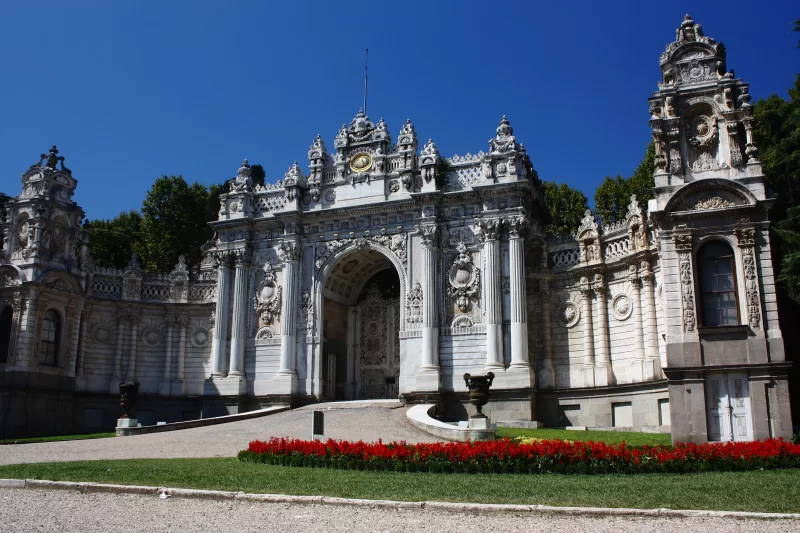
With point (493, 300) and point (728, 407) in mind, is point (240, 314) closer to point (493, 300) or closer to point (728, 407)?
point (493, 300)

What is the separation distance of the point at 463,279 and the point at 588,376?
21.0 feet

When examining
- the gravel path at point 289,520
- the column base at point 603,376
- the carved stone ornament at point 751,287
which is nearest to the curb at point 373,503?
the gravel path at point 289,520

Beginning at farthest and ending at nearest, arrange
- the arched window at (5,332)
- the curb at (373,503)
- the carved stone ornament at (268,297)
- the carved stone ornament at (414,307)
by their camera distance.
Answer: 1. the carved stone ornament at (268,297)
2. the arched window at (5,332)
3. the carved stone ornament at (414,307)
4. the curb at (373,503)

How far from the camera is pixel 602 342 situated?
97.4ft

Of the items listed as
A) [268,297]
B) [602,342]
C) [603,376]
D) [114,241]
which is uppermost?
[114,241]

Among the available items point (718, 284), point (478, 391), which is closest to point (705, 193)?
point (718, 284)

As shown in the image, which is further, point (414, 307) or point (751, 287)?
point (414, 307)

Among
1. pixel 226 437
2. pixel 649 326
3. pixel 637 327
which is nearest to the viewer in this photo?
pixel 226 437

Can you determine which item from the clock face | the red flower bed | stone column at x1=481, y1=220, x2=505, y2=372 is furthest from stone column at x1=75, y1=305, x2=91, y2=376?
the red flower bed

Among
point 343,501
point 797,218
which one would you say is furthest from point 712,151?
point 343,501

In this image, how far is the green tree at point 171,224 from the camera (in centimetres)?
5097

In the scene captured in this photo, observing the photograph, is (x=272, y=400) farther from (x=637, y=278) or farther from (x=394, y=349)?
(x=637, y=278)

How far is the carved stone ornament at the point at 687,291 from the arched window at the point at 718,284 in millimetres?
398

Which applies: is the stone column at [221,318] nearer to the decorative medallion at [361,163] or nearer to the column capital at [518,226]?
the decorative medallion at [361,163]
